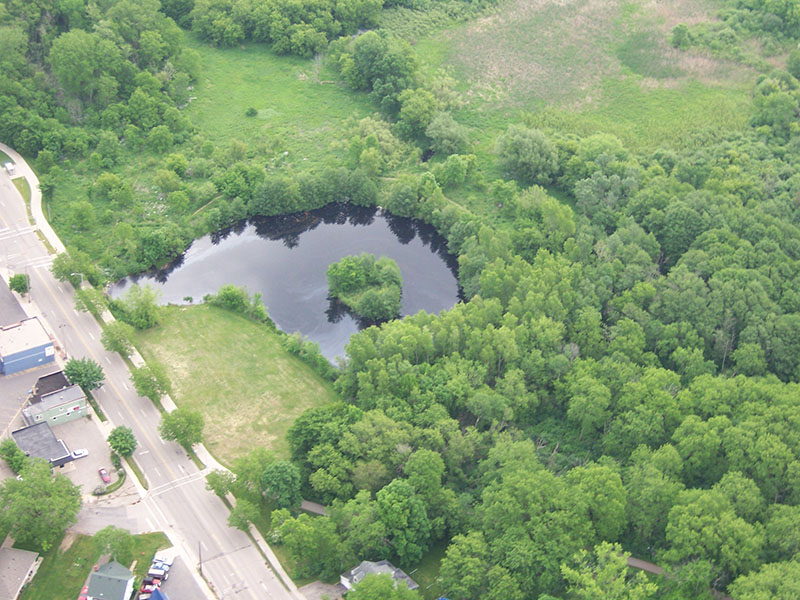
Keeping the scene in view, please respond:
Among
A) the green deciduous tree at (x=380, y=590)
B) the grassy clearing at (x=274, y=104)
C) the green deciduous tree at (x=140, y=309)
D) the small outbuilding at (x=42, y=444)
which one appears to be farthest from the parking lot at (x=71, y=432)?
the grassy clearing at (x=274, y=104)

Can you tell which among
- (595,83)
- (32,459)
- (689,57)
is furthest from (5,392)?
(689,57)

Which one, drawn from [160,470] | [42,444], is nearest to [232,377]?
[160,470]

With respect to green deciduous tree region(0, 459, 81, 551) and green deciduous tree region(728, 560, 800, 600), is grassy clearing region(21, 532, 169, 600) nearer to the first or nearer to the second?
green deciduous tree region(0, 459, 81, 551)

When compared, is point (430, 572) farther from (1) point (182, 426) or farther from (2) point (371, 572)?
(1) point (182, 426)

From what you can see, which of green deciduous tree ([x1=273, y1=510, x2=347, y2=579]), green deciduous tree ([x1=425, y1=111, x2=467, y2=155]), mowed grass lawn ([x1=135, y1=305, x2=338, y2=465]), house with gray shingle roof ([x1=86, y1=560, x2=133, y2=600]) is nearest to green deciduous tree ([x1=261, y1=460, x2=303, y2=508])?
green deciduous tree ([x1=273, y1=510, x2=347, y2=579])

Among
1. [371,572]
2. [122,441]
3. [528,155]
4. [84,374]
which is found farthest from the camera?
[528,155]
